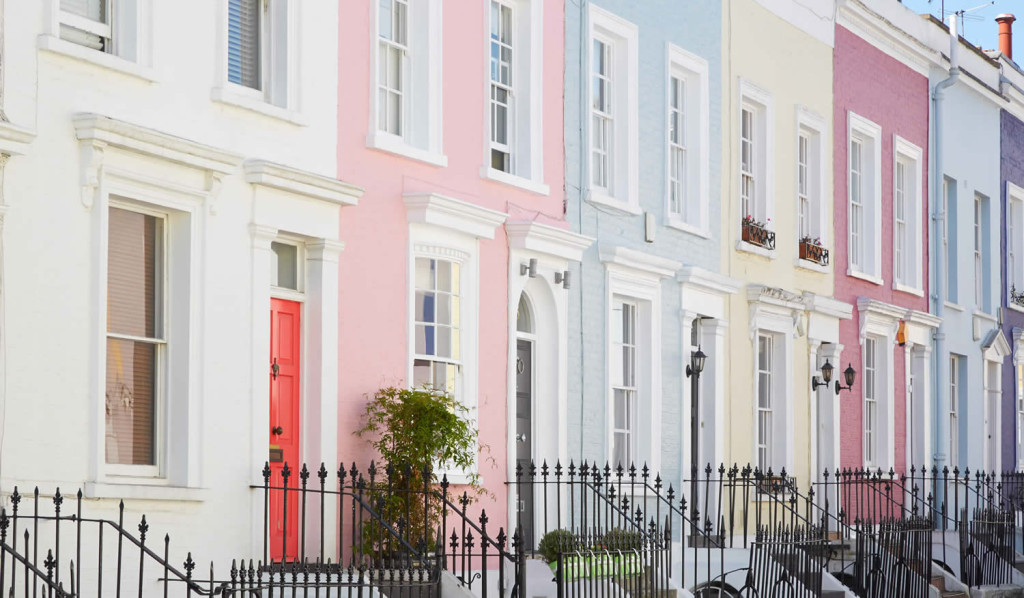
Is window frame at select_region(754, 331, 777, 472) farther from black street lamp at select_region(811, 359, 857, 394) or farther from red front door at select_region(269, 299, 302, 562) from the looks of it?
red front door at select_region(269, 299, 302, 562)

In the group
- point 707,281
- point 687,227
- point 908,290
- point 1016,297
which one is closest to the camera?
point 687,227

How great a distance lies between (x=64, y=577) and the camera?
36.2ft

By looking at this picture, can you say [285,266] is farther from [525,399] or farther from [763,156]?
[763,156]

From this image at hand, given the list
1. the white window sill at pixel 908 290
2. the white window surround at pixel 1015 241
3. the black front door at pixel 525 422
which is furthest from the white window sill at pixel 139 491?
the white window surround at pixel 1015 241

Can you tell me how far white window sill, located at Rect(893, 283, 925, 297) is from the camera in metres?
25.5

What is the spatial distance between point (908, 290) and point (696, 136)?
23.7 ft

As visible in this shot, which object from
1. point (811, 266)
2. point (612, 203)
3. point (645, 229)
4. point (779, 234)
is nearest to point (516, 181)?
point (612, 203)

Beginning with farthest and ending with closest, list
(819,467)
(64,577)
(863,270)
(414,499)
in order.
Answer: (863,270) → (819,467) → (414,499) → (64,577)

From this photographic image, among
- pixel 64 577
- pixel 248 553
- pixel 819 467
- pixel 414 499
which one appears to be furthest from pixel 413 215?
pixel 819 467

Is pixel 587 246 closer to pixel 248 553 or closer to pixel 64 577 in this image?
pixel 248 553

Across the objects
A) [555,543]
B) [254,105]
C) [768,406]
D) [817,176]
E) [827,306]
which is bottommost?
[555,543]

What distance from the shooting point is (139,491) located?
11734 mm

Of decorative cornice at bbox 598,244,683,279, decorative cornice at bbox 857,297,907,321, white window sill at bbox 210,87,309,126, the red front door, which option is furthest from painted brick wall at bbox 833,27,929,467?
white window sill at bbox 210,87,309,126

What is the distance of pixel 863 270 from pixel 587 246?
848cm
